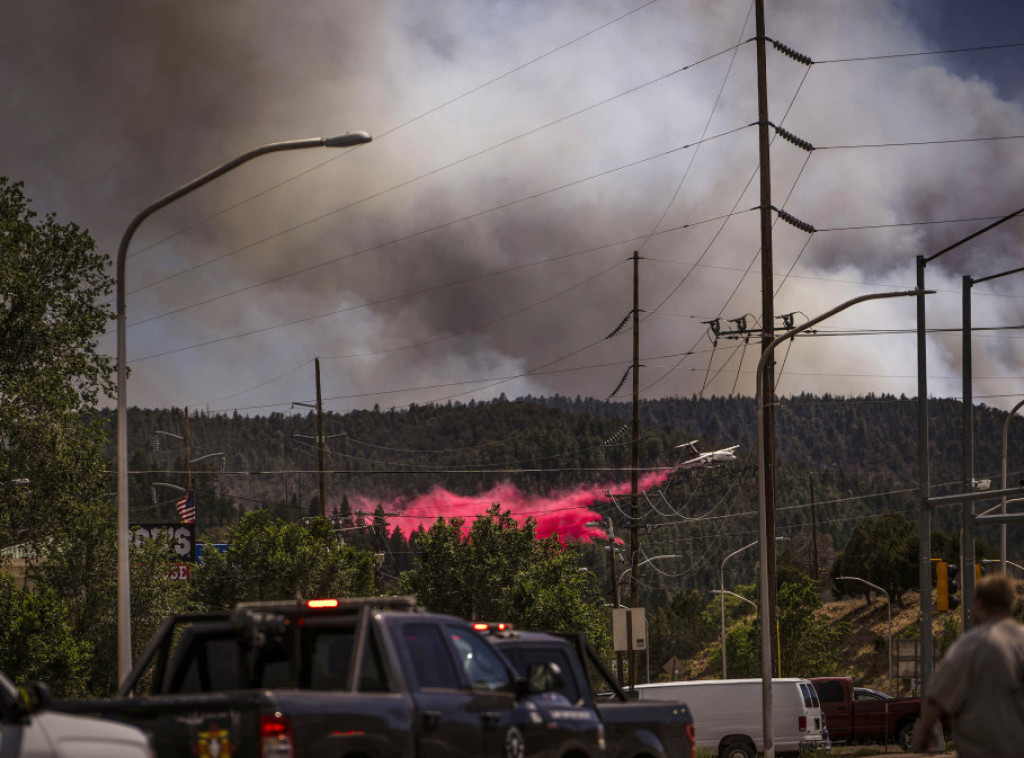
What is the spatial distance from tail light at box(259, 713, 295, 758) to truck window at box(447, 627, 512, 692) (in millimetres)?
2726

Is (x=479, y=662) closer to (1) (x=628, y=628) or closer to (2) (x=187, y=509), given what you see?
(1) (x=628, y=628)

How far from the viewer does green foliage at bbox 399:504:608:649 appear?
67.5 m

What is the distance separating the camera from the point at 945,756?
95.2ft

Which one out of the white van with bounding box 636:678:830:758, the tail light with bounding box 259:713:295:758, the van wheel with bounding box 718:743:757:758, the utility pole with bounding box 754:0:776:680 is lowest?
the van wheel with bounding box 718:743:757:758

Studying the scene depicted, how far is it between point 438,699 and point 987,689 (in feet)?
13.6

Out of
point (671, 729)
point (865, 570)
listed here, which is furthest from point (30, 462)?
point (865, 570)

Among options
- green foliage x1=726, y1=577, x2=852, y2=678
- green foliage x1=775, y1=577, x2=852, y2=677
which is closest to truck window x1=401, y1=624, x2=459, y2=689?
green foliage x1=726, y1=577, x2=852, y2=678

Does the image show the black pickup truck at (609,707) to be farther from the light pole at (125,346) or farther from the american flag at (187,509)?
the american flag at (187,509)

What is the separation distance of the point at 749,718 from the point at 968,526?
276 inches

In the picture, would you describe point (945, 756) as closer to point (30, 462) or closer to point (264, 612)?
point (264, 612)

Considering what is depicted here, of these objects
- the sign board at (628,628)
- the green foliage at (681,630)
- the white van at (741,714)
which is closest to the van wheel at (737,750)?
the white van at (741,714)

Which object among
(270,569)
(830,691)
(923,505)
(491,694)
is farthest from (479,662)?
(270,569)

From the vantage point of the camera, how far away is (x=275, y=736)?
29.5ft

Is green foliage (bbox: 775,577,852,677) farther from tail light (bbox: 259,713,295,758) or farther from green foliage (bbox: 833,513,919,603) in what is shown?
tail light (bbox: 259,713,295,758)
